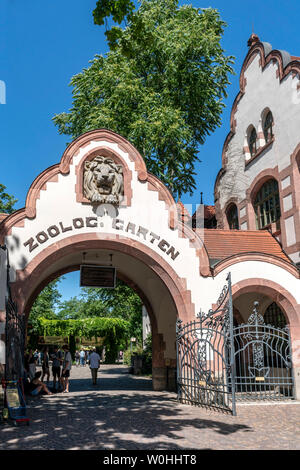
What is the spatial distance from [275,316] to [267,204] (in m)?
4.37

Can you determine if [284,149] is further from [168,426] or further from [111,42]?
[168,426]

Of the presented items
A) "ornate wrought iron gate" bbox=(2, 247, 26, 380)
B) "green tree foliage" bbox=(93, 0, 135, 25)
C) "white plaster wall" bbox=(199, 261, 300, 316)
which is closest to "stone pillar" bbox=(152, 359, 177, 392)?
"white plaster wall" bbox=(199, 261, 300, 316)

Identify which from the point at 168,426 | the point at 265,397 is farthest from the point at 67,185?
the point at 265,397

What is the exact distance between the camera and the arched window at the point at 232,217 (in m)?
20.5

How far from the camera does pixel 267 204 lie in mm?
17906

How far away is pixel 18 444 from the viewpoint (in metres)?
7.41

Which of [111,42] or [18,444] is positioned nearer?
[18,444]

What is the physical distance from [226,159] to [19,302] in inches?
502

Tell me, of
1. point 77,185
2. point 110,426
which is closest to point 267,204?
point 77,185

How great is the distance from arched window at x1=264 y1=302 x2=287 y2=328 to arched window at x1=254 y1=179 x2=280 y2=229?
3.18 meters

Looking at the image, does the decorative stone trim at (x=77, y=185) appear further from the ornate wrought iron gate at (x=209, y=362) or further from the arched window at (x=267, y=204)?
the arched window at (x=267, y=204)

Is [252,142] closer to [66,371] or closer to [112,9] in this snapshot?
[66,371]

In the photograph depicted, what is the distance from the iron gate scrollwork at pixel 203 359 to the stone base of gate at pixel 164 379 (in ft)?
9.41

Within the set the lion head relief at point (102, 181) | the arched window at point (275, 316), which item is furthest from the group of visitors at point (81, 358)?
the lion head relief at point (102, 181)
